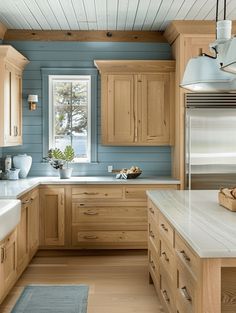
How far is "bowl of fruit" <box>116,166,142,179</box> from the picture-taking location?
17.1 feet

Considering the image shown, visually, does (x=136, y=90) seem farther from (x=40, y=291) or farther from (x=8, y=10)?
(x=40, y=291)

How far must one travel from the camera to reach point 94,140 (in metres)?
5.67

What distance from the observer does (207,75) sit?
98.7 inches

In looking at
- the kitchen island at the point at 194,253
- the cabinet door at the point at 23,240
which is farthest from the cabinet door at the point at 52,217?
the kitchen island at the point at 194,253

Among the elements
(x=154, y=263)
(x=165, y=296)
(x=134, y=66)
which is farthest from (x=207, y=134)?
(x=165, y=296)

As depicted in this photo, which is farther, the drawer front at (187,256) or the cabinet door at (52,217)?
the cabinet door at (52,217)

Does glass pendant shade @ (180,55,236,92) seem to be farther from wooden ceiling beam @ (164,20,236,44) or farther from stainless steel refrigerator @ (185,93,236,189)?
wooden ceiling beam @ (164,20,236,44)

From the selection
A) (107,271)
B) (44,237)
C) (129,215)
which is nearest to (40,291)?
(107,271)

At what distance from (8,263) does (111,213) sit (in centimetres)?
175

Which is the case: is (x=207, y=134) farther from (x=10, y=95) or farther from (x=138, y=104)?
(x=10, y=95)

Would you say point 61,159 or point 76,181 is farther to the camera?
point 61,159

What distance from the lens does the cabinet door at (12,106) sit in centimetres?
475

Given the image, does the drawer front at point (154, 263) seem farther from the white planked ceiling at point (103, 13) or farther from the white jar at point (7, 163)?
the white planked ceiling at point (103, 13)

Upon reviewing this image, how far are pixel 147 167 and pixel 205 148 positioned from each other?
97 centimetres
